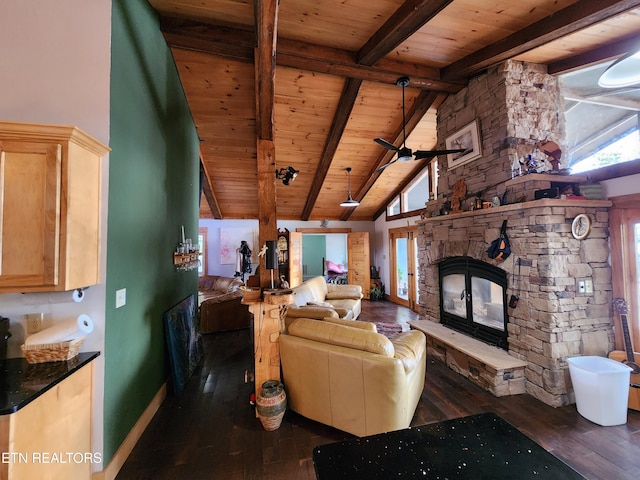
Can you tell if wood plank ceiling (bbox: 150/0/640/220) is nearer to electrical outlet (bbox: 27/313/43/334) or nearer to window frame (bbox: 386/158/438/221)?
window frame (bbox: 386/158/438/221)

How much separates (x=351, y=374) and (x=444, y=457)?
1296mm

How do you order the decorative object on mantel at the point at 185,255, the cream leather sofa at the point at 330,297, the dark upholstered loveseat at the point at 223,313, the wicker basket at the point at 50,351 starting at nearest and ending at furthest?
the wicker basket at the point at 50,351 < the decorative object on mantel at the point at 185,255 < the cream leather sofa at the point at 330,297 < the dark upholstered loveseat at the point at 223,313

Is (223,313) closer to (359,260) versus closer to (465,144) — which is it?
(359,260)

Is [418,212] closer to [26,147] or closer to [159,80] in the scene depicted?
[159,80]

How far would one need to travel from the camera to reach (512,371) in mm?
2791

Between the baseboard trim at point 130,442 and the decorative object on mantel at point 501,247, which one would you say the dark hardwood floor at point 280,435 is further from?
the decorative object on mantel at point 501,247

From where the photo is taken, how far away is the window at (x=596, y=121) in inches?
102

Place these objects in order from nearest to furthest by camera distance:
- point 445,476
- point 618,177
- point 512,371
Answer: point 445,476
point 618,177
point 512,371

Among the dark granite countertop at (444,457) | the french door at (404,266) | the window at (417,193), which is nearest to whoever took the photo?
the dark granite countertop at (444,457)

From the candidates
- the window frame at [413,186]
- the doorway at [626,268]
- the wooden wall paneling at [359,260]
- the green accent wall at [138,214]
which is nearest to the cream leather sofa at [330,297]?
the wooden wall paneling at [359,260]

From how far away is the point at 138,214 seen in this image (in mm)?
2291

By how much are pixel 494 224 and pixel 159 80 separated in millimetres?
4105

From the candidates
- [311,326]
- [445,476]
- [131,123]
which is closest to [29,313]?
[131,123]

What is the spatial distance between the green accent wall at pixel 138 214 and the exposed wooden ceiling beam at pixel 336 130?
7.83 ft
